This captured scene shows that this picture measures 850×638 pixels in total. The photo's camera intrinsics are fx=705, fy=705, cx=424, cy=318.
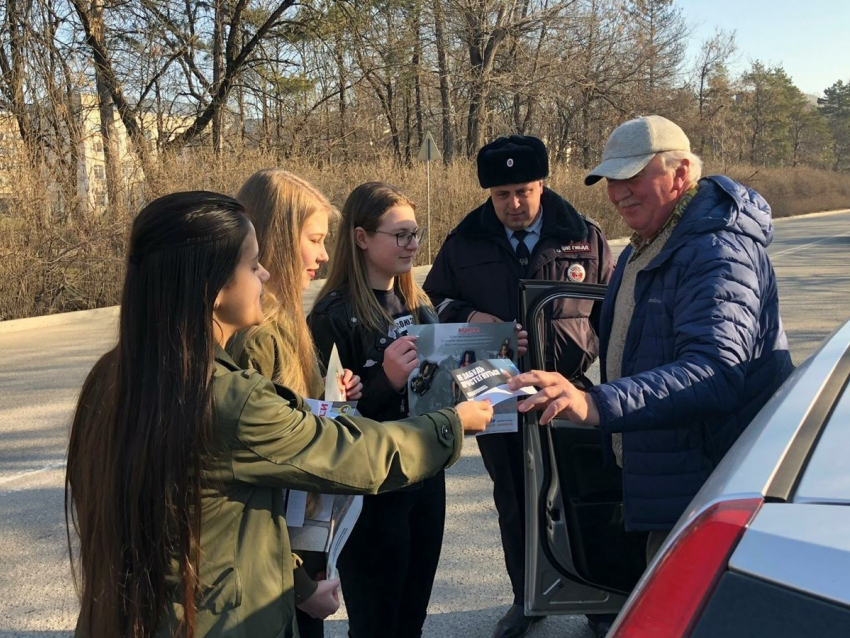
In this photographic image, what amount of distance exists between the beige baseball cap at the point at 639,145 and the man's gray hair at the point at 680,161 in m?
0.01

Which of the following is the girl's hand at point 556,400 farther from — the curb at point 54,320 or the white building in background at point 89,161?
the white building in background at point 89,161

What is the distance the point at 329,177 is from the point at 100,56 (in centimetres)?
573

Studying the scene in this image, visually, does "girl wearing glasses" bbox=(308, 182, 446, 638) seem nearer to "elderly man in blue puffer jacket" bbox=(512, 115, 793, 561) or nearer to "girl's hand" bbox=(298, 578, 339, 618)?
"girl's hand" bbox=(298, 578, 339, 618)

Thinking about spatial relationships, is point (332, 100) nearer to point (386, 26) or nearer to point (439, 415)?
point (386, 26)

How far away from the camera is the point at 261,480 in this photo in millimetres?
1567

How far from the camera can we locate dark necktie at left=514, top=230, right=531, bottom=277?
3.23 meters

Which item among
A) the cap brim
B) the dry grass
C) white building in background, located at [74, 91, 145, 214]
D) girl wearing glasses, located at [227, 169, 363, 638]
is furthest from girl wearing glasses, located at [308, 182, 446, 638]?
white building in background, located at [74, 91, 145, 214]

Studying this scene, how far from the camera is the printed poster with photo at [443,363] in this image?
8.05ft

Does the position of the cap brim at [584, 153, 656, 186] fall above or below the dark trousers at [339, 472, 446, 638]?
above

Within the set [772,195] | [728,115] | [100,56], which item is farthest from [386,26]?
[728,115]

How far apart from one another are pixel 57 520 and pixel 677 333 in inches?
160

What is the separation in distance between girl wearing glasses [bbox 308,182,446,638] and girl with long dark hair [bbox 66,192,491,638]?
85 centimetres

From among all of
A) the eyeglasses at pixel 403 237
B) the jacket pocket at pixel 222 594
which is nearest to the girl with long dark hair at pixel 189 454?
the jacket pocket at pixel 222 594

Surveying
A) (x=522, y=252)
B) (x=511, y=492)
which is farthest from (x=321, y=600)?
(x=522, y=252)
